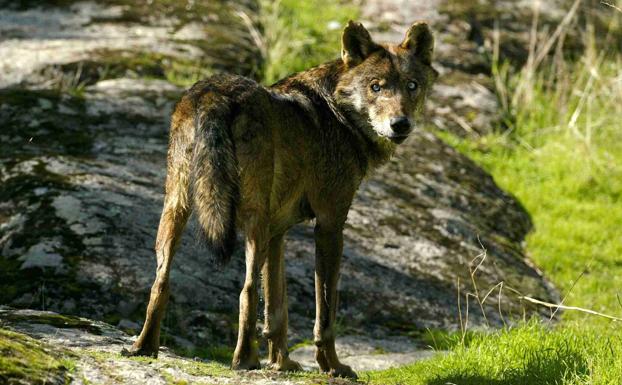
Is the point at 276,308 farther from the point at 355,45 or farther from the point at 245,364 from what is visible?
the point at 355,45

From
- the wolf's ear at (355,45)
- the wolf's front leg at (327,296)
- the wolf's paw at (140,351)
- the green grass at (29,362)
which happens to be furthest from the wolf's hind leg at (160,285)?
the wolf's ear at (355,45)

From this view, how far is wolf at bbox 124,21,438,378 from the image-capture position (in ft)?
17.5

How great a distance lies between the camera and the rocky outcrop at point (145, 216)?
24.6ft

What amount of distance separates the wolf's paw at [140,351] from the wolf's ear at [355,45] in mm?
2595

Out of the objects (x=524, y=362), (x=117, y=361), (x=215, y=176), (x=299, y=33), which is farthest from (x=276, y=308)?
(x=299, y=33)

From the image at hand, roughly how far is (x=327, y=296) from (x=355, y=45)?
1.87 m

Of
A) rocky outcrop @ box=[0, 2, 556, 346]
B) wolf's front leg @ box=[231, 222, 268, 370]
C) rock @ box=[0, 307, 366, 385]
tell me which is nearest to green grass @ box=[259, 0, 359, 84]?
rocky outcrop @ box=[0, 2, 556, 346]

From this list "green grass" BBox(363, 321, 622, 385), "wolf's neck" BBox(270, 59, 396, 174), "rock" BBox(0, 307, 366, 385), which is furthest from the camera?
"wolf's neck" BBox(270, 59, 396, 174)

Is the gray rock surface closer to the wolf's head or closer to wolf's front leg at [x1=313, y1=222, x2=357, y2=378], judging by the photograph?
wolf's front leg at [x1=313, y1=222, x2=357, y2=378]

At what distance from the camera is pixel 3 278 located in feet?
24.0

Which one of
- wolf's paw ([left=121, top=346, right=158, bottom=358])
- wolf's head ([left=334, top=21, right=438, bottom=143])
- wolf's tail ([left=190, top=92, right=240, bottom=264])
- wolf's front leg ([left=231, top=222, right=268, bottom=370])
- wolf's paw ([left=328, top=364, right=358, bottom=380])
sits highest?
wolf's head ([left=334, top=21, right=438, bottom=143])

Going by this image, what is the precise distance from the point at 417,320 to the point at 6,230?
11.5 ft

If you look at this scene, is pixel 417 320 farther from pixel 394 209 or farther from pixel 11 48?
pixel 11 48

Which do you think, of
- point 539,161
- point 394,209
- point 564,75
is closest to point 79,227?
point 394,209
